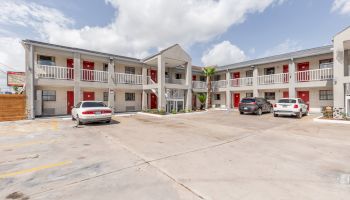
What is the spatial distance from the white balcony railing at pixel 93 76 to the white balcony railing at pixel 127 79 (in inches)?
44.7

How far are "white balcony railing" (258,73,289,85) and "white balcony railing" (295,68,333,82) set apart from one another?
40.6 inches

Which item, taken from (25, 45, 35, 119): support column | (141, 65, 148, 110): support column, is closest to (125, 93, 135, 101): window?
(141, 65, 148, 110): support column

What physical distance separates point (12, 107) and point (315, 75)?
88.6 ft

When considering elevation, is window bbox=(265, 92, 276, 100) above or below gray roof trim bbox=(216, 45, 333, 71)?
below

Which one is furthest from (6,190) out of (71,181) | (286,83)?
(286,83)

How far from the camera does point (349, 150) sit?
5586 millimetres

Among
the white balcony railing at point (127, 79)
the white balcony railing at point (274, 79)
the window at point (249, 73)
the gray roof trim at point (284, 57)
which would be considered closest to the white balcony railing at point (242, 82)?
the white balcony railing at point (274, 79)

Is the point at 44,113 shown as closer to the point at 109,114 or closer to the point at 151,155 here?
the point at 109,114

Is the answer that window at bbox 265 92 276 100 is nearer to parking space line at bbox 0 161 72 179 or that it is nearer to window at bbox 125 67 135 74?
window at bbox 125 67 135 74

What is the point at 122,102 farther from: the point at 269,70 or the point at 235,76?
the point at 269,70

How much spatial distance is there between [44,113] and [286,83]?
2470 cm

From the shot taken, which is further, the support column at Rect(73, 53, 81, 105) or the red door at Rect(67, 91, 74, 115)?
the red door at Rect(67, 91, 74, 115)

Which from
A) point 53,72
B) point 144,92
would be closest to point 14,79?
point 53,72

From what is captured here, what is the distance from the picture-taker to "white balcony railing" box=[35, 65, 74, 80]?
44.3 ft
